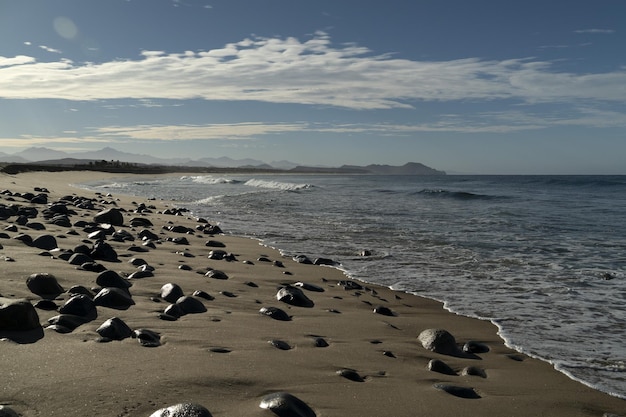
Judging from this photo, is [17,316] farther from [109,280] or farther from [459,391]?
[459,391]

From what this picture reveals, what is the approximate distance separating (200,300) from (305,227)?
8.62 m

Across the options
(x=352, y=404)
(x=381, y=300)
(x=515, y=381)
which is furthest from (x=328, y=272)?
(x=352, y=404)

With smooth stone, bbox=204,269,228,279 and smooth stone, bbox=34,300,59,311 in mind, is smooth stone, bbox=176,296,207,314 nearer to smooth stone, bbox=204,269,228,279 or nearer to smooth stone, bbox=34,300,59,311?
smooth stone, bbox=34,300,59,311

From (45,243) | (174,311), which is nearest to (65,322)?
(174,311)

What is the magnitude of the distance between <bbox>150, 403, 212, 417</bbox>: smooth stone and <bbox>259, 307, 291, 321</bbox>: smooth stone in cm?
245

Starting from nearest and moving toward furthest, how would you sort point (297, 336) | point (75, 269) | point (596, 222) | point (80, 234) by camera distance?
point (297, 336), point (75, 269), point (80, 234), point (596, 222)

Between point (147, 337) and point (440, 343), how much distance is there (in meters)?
2.37

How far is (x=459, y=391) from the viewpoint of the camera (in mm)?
3268

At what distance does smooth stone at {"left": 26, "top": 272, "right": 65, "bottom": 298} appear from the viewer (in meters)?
4.33

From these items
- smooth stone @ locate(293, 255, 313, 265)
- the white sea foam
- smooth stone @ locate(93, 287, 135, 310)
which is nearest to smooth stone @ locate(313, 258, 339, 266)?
smooth stone @ locate(293, 255, 313, 265)

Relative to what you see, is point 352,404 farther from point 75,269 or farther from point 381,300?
point 75,269

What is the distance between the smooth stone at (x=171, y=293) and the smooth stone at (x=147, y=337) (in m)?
1.15

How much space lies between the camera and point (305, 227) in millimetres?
13555

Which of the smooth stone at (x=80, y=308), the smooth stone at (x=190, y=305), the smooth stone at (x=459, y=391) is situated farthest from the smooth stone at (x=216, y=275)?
the smooth stone at (x=459, y=391)
